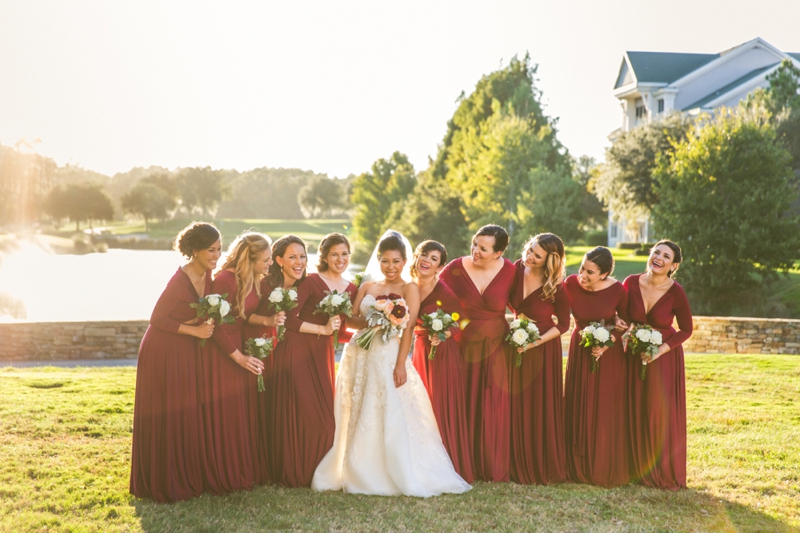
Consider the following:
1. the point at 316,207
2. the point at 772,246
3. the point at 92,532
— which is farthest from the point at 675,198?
the point at 316,207

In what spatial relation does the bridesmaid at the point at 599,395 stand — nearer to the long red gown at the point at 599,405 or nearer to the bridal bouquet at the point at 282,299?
the long red gown at the point at 599,405

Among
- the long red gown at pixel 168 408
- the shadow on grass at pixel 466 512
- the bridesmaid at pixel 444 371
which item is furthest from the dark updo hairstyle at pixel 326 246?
the shadow on grass at pixel 466 512

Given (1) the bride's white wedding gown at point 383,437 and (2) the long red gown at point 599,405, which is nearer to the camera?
(1) the bride's white wedding gown at point 383,437

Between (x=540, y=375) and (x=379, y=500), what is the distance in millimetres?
1993

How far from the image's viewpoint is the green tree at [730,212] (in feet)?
77.2

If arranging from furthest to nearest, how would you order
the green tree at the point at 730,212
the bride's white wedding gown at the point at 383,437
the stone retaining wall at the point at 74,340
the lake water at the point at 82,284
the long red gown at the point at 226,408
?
the lake water at the point at 82,284 < the green tree at the point at 730,212 < the stone retaining wall at the point at 74,340 < the bride's white wedding gown at the point at 383,437 < the long red gown at the point at 226,408

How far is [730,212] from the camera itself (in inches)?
937

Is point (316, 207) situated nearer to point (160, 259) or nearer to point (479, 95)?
point (160, 259)

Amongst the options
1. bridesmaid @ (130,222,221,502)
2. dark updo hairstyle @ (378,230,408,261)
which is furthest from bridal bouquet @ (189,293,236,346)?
dark updo hairstyle @ (378,230,408,261)

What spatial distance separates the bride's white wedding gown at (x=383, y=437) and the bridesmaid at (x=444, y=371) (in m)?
0.12

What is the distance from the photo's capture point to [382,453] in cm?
664

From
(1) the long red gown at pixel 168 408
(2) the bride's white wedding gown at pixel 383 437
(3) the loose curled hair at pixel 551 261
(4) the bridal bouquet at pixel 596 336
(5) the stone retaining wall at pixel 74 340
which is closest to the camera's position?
(1) the long red gown at pixel 168 408

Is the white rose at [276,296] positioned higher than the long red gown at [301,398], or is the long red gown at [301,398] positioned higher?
the white rose at [276,296]

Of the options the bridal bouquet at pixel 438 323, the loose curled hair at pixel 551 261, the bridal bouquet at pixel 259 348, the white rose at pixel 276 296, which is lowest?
the bridal bouquet at pixel 259 348
